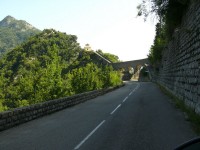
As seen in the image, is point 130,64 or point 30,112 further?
point 130,64

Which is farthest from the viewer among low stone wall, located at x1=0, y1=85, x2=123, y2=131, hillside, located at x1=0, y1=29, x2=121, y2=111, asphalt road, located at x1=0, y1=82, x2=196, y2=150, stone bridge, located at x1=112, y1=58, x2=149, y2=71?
stone bridge, located at x1=112, y1=58, x2=149, y2=71

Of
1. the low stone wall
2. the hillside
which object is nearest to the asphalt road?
the low stone wall

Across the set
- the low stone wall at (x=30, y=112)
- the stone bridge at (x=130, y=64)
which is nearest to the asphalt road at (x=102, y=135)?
the low stone wall at (x=30, y=112)

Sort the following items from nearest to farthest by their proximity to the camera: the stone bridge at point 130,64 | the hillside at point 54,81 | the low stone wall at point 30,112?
the low stone wall at point 30,112 < the hillside at point 54,81 < the stone bridge at point 130,64

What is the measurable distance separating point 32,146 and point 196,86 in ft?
27.6

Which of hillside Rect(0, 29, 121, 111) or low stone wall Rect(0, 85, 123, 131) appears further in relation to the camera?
hillside Rect(0, 29, 121, 111)

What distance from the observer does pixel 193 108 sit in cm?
1495

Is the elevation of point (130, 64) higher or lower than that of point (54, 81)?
higher

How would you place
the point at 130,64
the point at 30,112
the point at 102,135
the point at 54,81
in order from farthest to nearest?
the point at 130,64 < the point at 54,81 < the point at 30,112 < the point at 102,135

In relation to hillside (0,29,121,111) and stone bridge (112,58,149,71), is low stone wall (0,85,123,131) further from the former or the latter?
stone bridge (112,58,149,71)

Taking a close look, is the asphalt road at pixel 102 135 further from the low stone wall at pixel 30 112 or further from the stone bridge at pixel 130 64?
the stone bridge at pixel 130 64

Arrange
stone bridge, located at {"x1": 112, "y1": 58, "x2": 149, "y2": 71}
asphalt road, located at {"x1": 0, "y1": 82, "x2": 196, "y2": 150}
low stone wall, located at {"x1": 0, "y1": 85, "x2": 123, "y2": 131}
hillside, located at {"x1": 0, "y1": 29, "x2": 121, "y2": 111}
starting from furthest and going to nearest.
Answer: stone bridge, located at {"x1": 112, "y1": 58, "x2": 149, "y2": 71} < hillside, located at {"x1": 0, "y1": 29, "x2": 121, "y2": 111} < low stone wall, located at {"x1": 0, "y1": 85, "x2": 123, "y2": 131} < asphalt road, located at {"x1": 0, "y1": 82, "x2": 196, "y2": 150}

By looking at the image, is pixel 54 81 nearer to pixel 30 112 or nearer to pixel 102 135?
pixel 30 112

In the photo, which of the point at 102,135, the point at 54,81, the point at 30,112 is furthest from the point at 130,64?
the point at 102,135
